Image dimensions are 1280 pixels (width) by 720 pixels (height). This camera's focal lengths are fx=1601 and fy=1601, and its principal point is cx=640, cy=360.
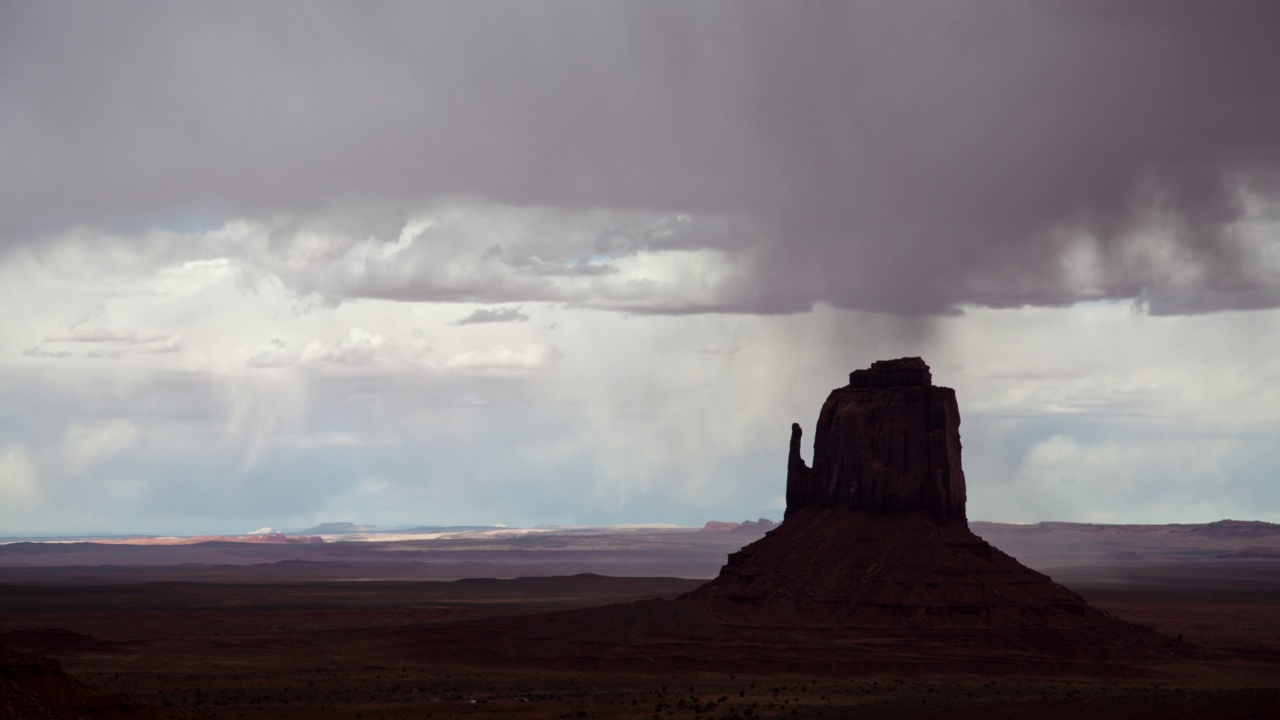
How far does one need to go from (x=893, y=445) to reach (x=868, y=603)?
13.7 meters

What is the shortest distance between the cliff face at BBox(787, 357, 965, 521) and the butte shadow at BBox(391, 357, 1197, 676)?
0.38ft

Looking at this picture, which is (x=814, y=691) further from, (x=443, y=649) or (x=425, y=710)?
(x=443, y=649)

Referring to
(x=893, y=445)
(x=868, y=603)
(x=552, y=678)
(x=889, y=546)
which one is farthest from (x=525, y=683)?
(x=893, y=445)

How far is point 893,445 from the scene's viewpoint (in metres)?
130

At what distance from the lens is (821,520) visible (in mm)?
133250

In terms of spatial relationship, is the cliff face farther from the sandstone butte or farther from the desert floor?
the desert floor

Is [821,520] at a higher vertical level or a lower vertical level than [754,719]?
higher

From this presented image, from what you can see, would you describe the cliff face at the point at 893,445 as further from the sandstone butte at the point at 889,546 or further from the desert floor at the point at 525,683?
the desert floor at the point at 525,683

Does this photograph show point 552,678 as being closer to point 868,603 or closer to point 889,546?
point 868,603

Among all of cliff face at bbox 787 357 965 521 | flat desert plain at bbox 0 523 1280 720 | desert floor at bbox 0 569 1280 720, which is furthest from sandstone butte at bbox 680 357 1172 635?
desert floor at bbox 0 569 1280 720

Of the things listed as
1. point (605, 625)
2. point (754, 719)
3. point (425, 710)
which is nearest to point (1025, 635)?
point (605, 625)

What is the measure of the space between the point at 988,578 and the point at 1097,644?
32.8 ft

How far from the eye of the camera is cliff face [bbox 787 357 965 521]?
423 feet

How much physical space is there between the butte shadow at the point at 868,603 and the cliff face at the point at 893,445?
0.11 meters
